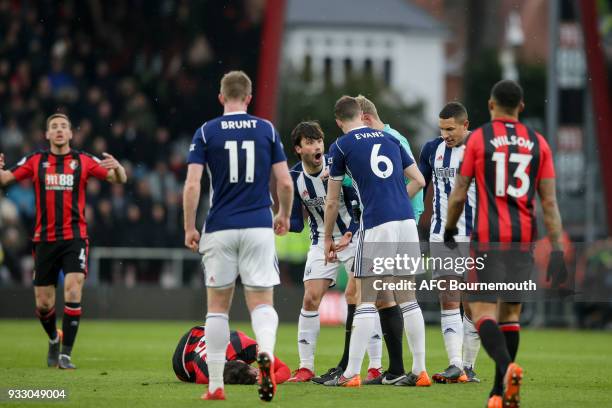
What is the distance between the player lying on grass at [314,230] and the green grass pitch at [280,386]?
794mm

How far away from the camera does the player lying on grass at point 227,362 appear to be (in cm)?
968

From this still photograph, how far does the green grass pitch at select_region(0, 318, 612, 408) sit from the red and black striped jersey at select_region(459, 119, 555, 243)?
1.26 m

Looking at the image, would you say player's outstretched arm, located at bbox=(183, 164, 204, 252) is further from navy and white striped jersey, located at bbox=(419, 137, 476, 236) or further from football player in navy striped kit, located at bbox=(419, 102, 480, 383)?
navy and white striped jersey, located at bbox=(419, 137, 476, 236)

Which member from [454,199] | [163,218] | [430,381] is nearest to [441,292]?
[430,381]

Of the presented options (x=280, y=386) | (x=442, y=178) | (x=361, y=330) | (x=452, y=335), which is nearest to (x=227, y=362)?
(x=280, y=386)

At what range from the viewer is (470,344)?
34.1 feet

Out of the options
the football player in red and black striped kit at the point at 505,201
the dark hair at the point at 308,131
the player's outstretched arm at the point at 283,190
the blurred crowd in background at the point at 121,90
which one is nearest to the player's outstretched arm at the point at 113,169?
the dark hair at the point at 308,131

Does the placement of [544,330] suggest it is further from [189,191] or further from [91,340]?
[189,191]

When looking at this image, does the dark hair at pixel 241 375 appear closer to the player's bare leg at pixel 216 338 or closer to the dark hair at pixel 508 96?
the player's bare leg at pixel 216 338

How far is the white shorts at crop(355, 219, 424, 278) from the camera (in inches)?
364

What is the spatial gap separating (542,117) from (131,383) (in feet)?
163

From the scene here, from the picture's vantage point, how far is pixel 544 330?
21281 millimetres

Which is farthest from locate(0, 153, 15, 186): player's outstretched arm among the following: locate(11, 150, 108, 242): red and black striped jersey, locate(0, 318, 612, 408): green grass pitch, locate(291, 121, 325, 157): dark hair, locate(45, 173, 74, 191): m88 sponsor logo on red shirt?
locate(291, 121, 325, 157): dark hair

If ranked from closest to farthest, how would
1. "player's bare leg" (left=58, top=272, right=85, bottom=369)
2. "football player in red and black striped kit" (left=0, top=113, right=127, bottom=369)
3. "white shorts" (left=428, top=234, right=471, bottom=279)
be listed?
"white shorts" (left=428, top=234, right=471, bottom=279) < "player's bare leg" (left=58, top=272, right=85, bottom=369) < "football player in red and black striped kit" (left=0, top=113, right=127, bottom=369)
